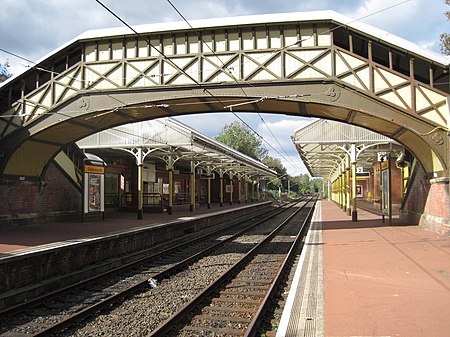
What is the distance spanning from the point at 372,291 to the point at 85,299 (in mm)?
5299

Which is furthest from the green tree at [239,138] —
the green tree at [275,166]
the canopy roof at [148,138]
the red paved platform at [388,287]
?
the red paved platform at [388,287]

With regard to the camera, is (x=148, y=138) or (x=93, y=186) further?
(x=148, y=138)

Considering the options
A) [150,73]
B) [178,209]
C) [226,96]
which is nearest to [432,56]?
[226,96]

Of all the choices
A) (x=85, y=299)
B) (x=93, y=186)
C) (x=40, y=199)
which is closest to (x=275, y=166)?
(x=93, y=186)

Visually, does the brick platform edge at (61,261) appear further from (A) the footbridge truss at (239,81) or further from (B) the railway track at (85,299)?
(A) the footbridge truss at (239,81)

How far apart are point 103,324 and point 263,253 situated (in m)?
7.88

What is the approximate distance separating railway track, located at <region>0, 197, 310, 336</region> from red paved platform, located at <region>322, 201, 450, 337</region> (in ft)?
12.5

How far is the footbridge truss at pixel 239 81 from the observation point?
13578 millimetres

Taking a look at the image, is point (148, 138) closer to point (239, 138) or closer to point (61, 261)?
point (61, 261)

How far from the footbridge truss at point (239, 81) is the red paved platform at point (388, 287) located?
148 inches

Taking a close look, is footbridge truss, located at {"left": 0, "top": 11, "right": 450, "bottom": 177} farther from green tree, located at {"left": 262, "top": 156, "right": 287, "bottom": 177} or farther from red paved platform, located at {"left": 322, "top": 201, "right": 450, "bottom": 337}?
green tree, located at {"left": 262, "top": 156, "right": 287, "bottom": 177}

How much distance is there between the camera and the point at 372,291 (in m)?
6.82

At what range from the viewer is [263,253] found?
13.8 m

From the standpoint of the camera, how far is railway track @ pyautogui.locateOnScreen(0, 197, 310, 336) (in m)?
6.55
